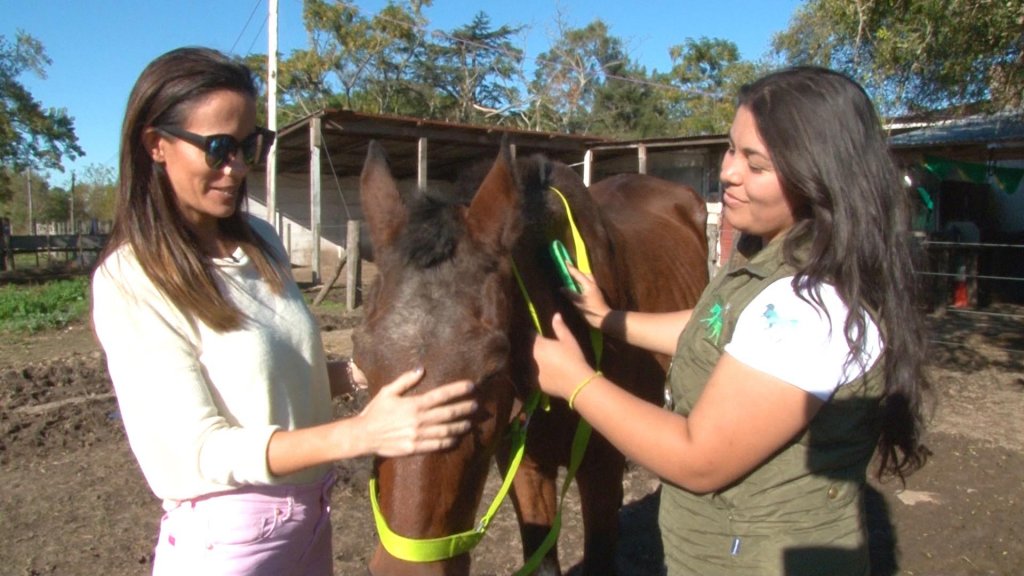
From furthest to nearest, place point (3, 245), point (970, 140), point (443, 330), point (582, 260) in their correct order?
point (3, 245) < point (970, 140) < point (582, 260) < point (443, 330)

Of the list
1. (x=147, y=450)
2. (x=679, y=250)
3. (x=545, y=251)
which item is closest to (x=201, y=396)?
(x=147, y=450)

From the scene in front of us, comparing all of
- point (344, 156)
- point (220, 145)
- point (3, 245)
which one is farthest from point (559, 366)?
point (3, 245)

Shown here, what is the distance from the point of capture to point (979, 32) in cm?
571

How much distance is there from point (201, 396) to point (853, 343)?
1.40 meters

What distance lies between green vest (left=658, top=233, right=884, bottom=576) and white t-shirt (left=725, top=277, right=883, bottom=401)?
62 millimetres

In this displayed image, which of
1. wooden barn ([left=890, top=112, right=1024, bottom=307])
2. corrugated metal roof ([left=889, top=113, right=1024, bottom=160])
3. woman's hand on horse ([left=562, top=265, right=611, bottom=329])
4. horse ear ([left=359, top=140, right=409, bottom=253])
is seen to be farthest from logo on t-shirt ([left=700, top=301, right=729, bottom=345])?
corrugated metal roof ([left=889, top=113, right=1024, bottom=160])

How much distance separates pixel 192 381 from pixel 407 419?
530mm

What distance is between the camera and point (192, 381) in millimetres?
1650

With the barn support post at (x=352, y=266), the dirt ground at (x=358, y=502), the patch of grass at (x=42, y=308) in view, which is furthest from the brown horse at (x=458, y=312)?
the barn support post at (x=352, y=266)

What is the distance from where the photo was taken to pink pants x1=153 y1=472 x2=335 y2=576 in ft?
5.78

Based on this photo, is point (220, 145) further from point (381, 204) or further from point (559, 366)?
point (559, 366)

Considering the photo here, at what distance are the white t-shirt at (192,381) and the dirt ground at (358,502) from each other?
7.83 feet

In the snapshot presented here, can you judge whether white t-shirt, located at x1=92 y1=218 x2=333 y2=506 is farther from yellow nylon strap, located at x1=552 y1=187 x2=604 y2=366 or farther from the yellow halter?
yellow nylon strap, located at x1=552 y1=187 x2=604 y2=366

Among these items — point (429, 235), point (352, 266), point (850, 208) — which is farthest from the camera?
point (352, 266)
